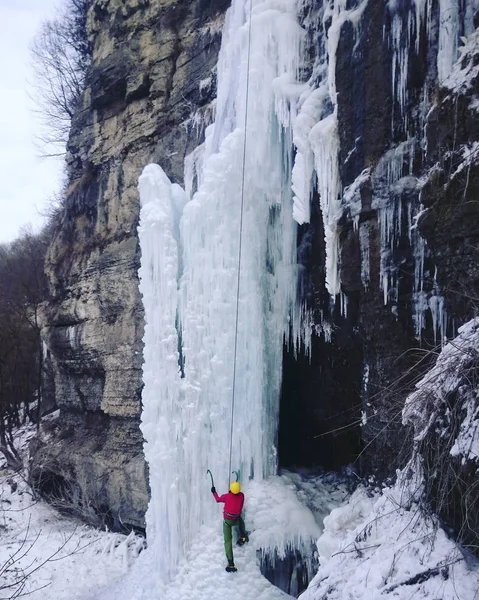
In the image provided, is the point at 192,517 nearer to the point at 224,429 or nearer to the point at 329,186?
the point at 224,429

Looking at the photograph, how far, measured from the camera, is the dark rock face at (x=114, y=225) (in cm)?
933

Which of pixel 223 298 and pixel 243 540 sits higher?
pixel 223 298

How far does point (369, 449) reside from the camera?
5.71 metres

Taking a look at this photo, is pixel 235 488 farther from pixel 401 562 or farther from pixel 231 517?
pixel 401 562

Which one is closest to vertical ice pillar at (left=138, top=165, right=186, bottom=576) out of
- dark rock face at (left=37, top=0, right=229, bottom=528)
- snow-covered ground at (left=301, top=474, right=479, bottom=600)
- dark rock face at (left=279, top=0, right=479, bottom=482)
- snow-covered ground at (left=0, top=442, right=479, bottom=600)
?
snow-covered ground at (left=0, top=442, right=479, bottom=600)

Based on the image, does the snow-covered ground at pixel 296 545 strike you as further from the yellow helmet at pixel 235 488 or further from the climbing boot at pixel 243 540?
the yellow helmet at pixel 235 488

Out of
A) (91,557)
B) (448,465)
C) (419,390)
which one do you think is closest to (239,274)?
(419,390)

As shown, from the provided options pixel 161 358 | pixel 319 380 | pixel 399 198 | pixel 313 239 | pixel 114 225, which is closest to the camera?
pixel 399 198

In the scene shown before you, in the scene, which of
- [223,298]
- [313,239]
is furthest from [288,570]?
[313,239]

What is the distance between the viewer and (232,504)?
5.73 meters

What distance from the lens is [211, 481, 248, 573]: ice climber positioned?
18.5ft

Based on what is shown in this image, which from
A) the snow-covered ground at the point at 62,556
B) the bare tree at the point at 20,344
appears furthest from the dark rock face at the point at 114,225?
the bare tree at the point at 20,344

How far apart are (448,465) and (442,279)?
1.94 meters

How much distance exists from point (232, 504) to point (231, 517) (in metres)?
0.14
